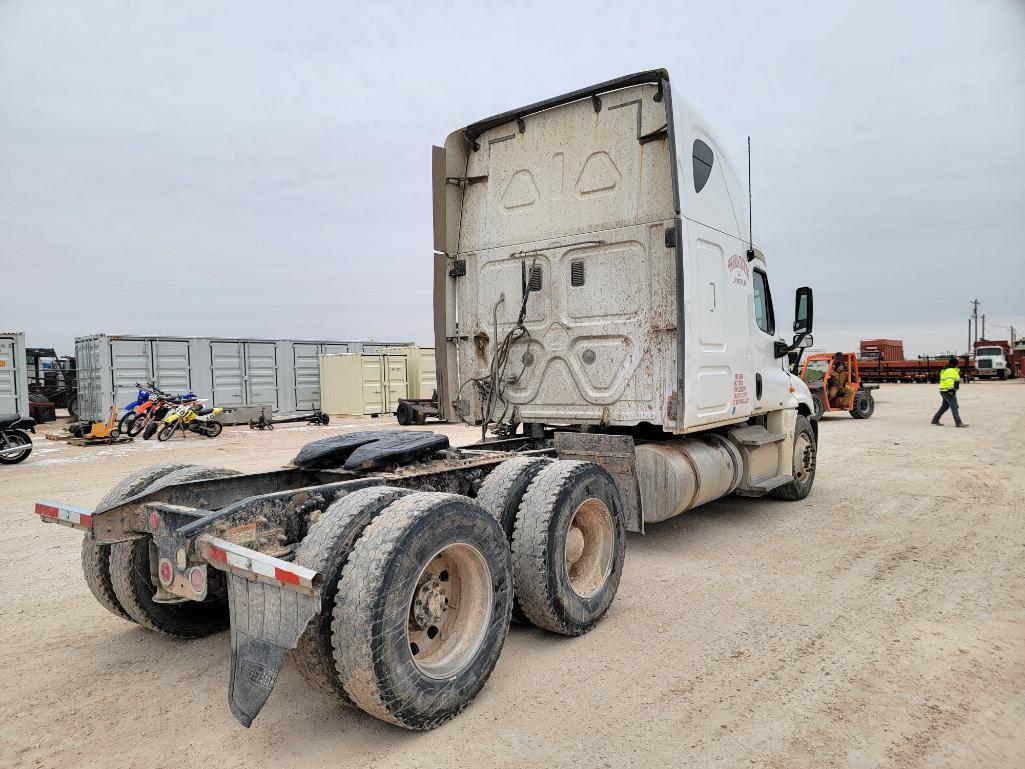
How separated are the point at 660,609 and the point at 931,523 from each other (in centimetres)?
388

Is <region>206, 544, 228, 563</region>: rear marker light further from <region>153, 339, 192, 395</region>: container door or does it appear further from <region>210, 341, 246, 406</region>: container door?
<region>210, 341, 246, 406</region>: container door

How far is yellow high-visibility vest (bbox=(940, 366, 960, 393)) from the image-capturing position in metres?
15.7

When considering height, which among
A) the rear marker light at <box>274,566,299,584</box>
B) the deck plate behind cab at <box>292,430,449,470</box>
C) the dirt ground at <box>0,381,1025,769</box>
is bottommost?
→ the dirt ground at <box>0,381,1025,769</box>

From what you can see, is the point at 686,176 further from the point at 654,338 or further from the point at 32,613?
the point at 32,613

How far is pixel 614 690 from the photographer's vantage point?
126 inches

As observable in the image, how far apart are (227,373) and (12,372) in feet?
20.1

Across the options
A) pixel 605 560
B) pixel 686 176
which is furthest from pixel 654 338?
pixel 605 560

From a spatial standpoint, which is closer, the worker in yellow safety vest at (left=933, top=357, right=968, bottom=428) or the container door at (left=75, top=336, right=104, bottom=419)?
the worker in yellow safety vest at (left=933, top=357, right=968, bottom=428)

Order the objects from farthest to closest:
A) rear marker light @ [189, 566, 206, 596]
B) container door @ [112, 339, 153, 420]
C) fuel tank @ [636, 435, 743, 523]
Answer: container door @ [112, 339, 153, 420]
fuel tank @ [636, 435, 743, 523]
rear marker light @ [189, 566, 206, 596]

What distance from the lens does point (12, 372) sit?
15.1 meters

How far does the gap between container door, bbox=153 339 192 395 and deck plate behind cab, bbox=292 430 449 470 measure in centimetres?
1771

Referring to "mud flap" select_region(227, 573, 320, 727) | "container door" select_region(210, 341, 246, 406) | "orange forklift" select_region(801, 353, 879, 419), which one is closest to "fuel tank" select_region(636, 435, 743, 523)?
"mud flap" select_region(227, 573, 320, 727)

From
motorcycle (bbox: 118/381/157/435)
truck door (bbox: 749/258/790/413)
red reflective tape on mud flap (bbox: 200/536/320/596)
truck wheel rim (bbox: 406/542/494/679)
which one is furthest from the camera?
motorcycle (bbox: 118/381/157/435)

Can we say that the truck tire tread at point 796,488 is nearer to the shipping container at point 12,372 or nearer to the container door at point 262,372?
the shipping container at point 12,372
